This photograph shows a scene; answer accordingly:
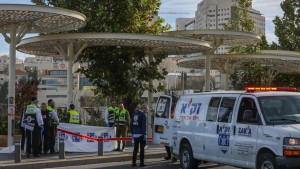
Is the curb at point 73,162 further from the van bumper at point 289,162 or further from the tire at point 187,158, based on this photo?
the van bumper at point 289,162

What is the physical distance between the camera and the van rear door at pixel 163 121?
50.0 ft

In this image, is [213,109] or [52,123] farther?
[52,123]

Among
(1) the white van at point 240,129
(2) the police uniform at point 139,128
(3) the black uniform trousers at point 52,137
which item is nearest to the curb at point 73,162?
(3) the black uniform trousers at point 52,137

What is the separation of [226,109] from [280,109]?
1438 millimetres

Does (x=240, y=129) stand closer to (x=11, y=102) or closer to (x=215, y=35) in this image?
(x=11, y=102)

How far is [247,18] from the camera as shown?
3612 cm

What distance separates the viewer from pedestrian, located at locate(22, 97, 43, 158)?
15.8m

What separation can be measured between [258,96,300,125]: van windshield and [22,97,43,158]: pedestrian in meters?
7.91

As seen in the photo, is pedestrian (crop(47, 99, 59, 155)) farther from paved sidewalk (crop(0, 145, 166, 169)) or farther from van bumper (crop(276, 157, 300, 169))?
van bumper (crop(276, 157, 300, 169))

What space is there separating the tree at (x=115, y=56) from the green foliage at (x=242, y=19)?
452 inches

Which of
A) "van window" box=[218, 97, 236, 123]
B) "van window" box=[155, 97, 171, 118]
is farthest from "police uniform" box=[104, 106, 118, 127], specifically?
"van window" box=[218, 97, 236, 123]

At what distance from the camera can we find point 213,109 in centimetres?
1223

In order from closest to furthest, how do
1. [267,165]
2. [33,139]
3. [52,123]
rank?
[267,165]
[33,139]
[52,123]

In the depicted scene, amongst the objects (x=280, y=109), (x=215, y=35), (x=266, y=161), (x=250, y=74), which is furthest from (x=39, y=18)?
(x=250, y=74)
